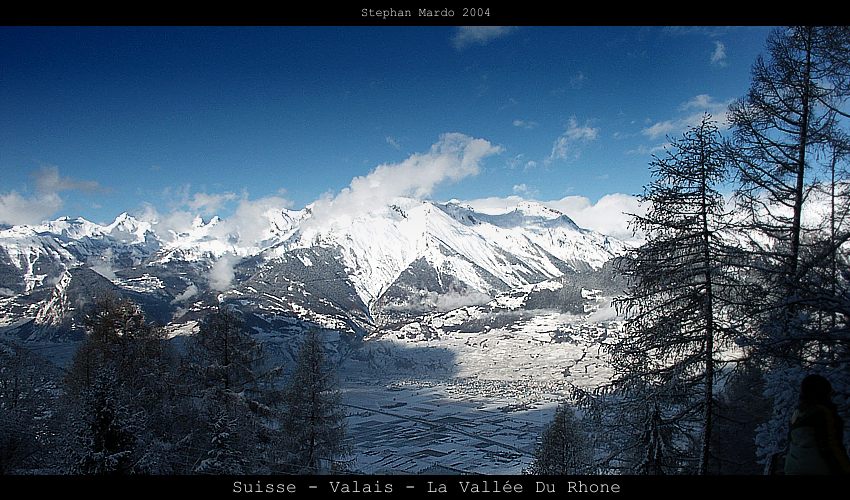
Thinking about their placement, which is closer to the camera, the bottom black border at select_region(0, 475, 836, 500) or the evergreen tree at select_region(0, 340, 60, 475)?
the bottom black border at select_region(0, 475, 836, 500)

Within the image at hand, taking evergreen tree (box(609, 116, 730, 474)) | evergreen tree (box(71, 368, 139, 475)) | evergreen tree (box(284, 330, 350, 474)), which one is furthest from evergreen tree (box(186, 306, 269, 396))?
evergreen tree (box(609, 116, 730, 474))

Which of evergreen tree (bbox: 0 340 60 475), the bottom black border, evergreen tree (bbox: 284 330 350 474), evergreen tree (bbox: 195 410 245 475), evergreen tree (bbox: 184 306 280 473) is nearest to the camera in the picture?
the bottom black border

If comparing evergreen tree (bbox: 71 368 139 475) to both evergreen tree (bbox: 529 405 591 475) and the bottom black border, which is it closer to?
the bottom black border
